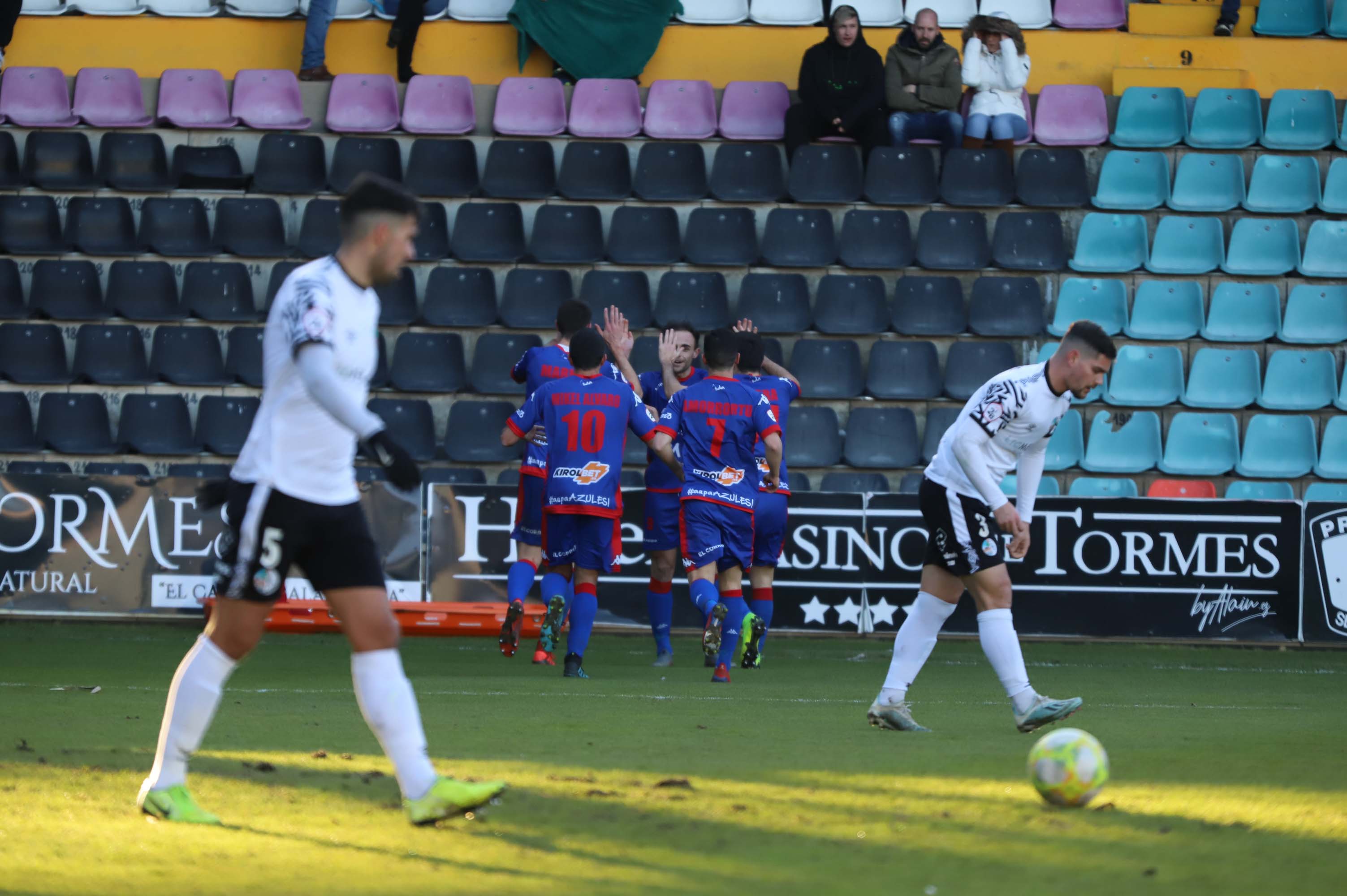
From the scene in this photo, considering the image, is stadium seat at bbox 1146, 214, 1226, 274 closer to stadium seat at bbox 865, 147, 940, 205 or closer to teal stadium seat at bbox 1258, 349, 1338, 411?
teal stadium seat at bbox 1258, 349, 1338, 411

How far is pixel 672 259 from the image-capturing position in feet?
44.4

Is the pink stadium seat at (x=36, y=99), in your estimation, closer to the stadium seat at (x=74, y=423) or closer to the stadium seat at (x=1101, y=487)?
the stadium seat at (x=74, y=423)

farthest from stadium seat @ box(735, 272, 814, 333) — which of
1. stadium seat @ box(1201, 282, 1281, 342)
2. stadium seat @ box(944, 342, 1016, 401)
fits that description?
stadium seat @ box(1201, 282, 1281, 342)

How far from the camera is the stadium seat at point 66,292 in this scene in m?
13.5

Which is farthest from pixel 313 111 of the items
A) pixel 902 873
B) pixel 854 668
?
pixel 902 873

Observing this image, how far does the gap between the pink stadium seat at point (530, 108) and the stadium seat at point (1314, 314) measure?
693 cm

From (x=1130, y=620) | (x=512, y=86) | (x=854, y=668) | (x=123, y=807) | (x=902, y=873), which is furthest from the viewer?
(x=512, y=86)

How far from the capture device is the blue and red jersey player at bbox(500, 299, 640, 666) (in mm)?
9727

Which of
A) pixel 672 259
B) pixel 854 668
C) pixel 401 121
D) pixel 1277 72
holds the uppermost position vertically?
pixel 1277 72

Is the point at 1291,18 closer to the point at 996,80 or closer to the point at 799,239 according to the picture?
the point at 996,80

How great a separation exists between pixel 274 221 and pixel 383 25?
2.82 metres

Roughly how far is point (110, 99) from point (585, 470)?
8022 millimetres

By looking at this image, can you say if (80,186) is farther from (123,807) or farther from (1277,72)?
(1277,72)

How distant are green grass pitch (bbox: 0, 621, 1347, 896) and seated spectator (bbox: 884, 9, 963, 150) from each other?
6713 mm
